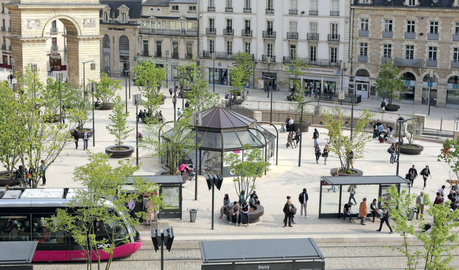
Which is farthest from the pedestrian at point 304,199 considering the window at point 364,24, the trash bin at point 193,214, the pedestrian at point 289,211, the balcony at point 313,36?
the balcony at point 313,36

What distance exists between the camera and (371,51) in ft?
249

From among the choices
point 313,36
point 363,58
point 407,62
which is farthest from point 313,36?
→ point 407,62

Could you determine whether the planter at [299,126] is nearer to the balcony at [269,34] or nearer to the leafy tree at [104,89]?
the leafy tree at [104,89]

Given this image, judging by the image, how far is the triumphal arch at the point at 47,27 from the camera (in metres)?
74.1

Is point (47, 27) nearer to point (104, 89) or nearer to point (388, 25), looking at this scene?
point (104, 89)

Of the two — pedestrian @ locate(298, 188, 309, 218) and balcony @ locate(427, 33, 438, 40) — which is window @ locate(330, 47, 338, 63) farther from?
pedestrian @ locate(298, 188, 309, 218)

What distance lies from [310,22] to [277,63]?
5.92 meters

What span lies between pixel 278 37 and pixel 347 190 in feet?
152

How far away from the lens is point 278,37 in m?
80.8

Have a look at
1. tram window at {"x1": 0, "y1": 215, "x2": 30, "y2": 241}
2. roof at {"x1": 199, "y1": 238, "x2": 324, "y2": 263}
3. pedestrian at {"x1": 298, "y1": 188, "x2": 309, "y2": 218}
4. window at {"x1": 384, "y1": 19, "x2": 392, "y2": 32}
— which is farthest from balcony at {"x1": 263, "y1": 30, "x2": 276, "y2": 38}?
roof at {"x1": 199, "y1": 238, "x2": 324, "y2": 263}

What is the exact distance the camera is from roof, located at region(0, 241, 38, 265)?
23156mm

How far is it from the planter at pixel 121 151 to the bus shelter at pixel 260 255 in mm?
24769

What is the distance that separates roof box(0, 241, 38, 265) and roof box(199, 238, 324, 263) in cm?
559

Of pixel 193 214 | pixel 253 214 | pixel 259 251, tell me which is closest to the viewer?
pixel 259 251
